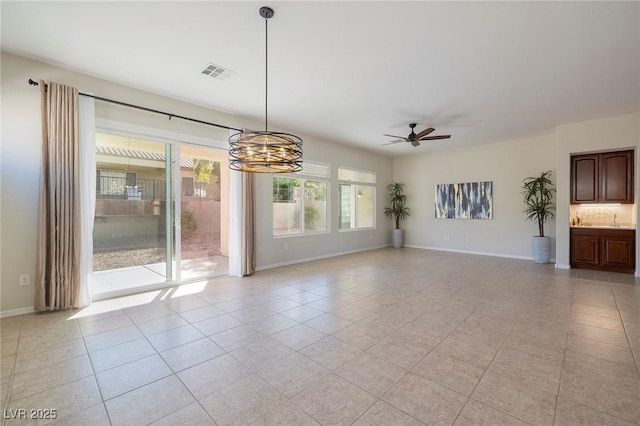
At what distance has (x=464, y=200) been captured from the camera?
7992mm

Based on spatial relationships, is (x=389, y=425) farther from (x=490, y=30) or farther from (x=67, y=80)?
(x=67, y=80)

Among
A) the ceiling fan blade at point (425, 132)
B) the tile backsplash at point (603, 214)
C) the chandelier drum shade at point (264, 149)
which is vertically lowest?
the tile backsplash at point (603, 214)

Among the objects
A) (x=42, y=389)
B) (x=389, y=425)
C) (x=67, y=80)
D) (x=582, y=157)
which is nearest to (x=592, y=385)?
(x=389, y=425)

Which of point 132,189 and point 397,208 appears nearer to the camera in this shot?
point 132,189

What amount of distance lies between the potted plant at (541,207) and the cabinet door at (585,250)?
473 mm

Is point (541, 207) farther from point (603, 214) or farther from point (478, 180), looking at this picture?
point (478, 180)

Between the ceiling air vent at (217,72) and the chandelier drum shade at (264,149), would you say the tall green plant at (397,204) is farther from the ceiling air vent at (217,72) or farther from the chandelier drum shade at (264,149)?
the chandelier drum shade at (264,149)

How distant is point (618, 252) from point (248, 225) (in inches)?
287

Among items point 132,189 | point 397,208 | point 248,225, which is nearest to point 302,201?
point 248,225

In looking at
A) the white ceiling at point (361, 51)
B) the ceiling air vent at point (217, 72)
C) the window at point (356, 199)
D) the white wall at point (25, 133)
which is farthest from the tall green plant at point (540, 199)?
the white wall at point (25, 133)

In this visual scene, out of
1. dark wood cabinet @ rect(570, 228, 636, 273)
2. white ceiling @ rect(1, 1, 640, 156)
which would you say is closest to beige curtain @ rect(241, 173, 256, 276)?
white ceiling @ rect(1, 1, 640, 156)

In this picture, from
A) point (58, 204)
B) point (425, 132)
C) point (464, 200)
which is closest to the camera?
point (58, 204)

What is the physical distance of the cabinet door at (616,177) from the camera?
5477 millimetres

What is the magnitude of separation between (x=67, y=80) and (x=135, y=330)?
11.1 ft
